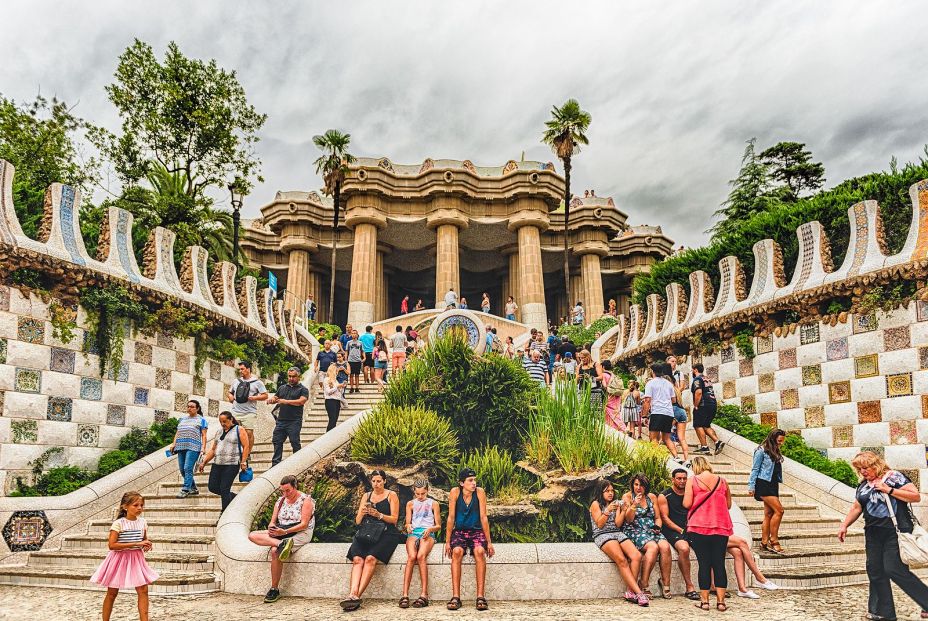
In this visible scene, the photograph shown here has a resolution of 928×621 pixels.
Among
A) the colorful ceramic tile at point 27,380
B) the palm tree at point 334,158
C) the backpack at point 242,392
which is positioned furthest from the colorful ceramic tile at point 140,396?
the palm tree at point 334,158

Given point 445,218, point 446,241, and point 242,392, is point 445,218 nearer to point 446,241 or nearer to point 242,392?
point 446,241

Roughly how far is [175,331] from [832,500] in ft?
37.5

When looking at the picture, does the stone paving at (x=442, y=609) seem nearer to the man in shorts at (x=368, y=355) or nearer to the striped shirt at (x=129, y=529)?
the striped shirt at (x=129, y=529)

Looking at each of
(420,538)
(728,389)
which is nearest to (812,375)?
(728,389)

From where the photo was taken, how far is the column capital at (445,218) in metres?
35.7

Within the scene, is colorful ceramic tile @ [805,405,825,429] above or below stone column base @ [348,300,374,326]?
below

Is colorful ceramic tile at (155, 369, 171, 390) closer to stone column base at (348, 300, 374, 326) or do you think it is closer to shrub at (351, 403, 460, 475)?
shrub at (351, 403, 460, 475)

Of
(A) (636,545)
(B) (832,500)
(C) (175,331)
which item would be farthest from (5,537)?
(B) (832,500)

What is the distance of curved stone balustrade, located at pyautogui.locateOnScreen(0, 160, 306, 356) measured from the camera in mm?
9492

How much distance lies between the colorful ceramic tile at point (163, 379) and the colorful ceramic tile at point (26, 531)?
322 cm

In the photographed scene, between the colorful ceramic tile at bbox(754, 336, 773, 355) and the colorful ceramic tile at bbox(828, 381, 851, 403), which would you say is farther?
the colorful ceramic tile at bbox(754, 336, 773, 355)

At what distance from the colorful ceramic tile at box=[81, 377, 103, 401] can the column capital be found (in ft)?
86.5

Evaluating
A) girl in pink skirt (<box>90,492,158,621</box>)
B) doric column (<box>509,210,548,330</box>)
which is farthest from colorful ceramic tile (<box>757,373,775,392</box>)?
doric column (<box>509,210,548,330</box>)

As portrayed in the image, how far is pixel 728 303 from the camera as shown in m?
14.1
